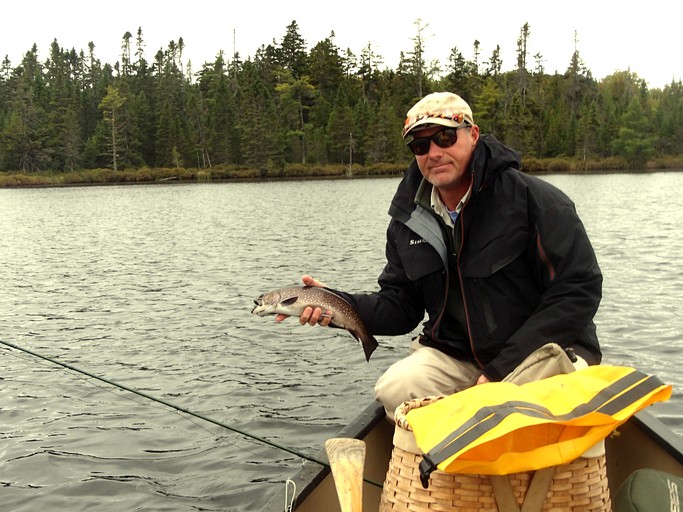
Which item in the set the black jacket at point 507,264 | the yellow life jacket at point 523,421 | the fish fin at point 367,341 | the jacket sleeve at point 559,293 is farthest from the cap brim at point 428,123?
the yellow life jacket at point 523,421

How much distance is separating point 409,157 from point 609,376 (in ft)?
288

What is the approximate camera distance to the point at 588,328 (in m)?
3.60

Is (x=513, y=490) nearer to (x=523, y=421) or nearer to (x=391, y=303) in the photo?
(x=523, y=421)

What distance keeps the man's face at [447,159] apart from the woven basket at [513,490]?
4.65 feet

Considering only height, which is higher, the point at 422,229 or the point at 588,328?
the point at 422,229

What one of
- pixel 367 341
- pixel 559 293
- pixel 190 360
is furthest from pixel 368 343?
pixel 190 360

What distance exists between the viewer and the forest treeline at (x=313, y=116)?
85.7 meters

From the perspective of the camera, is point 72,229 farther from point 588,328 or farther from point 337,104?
point 337,104

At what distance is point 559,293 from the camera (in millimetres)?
3465

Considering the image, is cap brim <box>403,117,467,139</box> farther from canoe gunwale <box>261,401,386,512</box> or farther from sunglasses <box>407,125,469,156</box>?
canoe gunwale <box>261,401,386,512</box>

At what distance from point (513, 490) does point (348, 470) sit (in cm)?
67

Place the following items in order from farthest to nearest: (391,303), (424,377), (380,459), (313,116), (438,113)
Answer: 1. (313,116)
2. (391,303)
3. (380,459)
4. (424,377)
5. (438,113)

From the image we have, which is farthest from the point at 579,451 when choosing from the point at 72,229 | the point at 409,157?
the point at 409,157

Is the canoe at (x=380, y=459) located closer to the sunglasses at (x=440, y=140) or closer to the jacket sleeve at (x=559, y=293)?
the jacket sleeve at (x=559, y=293)
